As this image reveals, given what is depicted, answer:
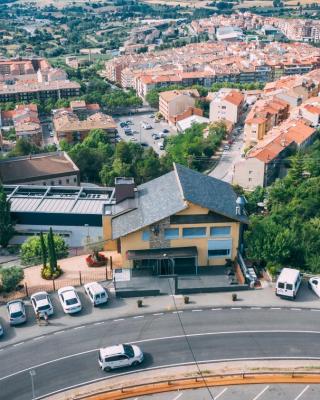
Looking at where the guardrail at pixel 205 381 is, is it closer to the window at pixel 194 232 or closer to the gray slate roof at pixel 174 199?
the window at pixel 194 232

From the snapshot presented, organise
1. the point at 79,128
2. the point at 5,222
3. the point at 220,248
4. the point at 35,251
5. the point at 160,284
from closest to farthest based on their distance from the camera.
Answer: the point at 160,284 < the point at 220,248 < the point at 35,251 < the point at 5,222 < the point at 79,128

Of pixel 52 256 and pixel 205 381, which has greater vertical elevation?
pixel 52 256

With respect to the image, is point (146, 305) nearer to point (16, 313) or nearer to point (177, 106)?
point (16, 313)

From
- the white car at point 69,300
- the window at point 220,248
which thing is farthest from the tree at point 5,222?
the window at point 220,248

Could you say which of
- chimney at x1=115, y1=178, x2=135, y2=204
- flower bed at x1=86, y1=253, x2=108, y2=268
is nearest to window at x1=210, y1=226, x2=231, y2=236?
chimney at x1=115, y1=178, x2=135, y2=204

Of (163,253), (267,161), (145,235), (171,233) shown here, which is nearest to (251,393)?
(163,253)

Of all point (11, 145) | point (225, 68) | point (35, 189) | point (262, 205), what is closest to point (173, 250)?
point (35, 189)

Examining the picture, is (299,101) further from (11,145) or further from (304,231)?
(304,231)
